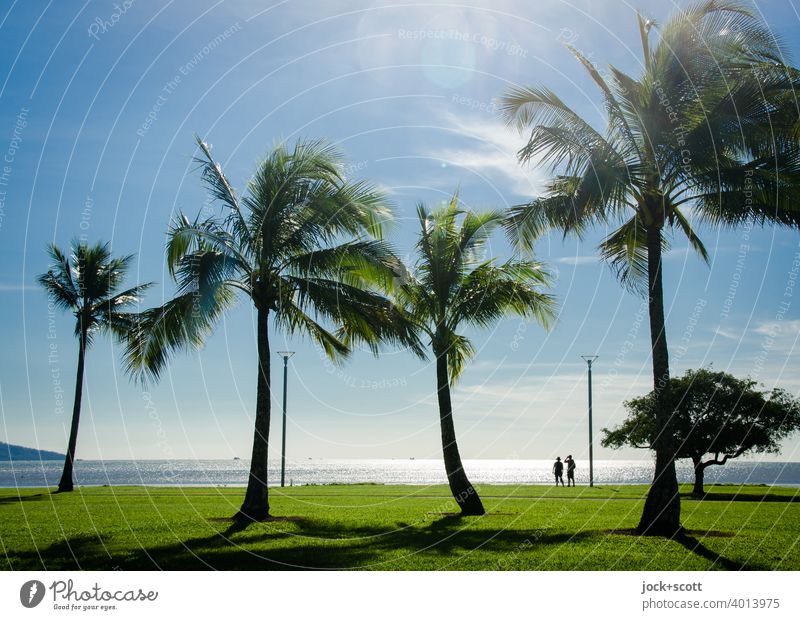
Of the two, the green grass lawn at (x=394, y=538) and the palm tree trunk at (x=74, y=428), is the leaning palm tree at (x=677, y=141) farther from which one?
the palm tree trunk at (x=74, y=428)

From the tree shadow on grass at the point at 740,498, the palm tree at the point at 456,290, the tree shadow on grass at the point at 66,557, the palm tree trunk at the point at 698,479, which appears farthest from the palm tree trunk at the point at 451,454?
the palm tree trunk at the point at 698,479

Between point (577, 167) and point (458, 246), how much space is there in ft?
20.6

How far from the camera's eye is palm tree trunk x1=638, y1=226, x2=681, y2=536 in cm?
1677

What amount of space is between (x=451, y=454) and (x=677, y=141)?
1116cm

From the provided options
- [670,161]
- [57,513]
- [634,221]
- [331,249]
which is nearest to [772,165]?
[670,161]

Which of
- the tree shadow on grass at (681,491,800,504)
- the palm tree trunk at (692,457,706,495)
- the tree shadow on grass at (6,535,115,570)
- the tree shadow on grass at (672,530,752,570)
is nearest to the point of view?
the tree shadow on grass at (672,530,752,570)

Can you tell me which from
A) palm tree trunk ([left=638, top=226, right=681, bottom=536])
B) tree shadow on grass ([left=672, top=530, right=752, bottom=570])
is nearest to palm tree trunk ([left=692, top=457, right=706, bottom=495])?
palm tree trunk ([left=638, top=226, right=681, bottom=536])

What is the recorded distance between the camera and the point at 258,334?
2114cm

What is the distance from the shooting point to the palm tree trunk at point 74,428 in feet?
118

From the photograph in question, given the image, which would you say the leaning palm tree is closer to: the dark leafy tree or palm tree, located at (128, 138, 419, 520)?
palm tree, located at (128, 138, 419, 520)

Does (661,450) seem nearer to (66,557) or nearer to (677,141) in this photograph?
(677,141)

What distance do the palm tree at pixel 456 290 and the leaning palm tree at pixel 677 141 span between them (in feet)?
16.6

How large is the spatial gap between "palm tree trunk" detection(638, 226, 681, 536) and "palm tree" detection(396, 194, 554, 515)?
5.75 metres

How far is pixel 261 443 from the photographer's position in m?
20.8
